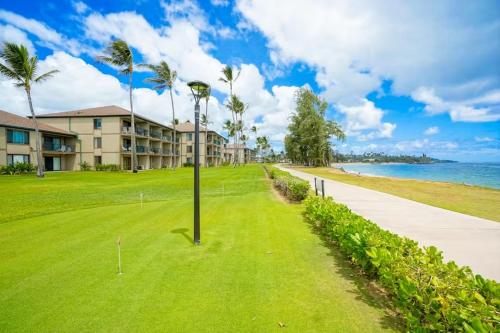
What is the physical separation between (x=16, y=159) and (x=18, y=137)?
9.44 ft

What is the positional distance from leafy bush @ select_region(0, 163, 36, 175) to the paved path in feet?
129

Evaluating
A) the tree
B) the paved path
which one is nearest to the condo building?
the tree

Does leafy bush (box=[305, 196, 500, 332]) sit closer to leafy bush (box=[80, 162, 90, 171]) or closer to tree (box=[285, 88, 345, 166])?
leafy bush (box=[80, 162, 90, 171])

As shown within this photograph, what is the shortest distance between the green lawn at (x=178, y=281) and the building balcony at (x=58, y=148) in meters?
37.8

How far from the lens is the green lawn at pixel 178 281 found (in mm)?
3598

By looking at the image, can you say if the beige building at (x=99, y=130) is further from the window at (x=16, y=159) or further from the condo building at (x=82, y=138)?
the window at (x=16, y=159)

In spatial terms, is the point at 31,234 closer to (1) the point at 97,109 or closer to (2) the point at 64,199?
(2) the point at 64,199

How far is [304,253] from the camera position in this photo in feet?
20.2

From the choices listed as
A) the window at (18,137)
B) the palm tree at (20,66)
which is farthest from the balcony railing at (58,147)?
the palm tree at (20,66)

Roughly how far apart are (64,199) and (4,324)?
505 inches

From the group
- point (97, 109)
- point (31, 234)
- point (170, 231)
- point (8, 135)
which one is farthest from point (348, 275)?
point (97, 109)

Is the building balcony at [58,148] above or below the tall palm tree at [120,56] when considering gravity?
below

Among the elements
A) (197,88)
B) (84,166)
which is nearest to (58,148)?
(84,166)

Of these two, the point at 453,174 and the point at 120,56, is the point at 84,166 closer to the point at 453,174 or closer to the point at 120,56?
the point at 120,56
